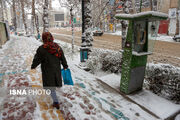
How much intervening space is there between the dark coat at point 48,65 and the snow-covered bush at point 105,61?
3029 mm

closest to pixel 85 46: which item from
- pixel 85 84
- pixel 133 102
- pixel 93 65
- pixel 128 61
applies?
pixel 93 65

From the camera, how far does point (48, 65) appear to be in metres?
2.95

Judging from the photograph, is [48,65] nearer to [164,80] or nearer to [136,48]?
[136,48]

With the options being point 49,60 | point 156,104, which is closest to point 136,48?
point 156,104

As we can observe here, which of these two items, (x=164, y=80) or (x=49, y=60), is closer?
(x=49, y=60)

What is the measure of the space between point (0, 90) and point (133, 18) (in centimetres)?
459

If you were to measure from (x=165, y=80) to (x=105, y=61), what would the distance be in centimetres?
275

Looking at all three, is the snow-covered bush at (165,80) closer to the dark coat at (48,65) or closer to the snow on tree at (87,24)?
the dark coat at (48,65)

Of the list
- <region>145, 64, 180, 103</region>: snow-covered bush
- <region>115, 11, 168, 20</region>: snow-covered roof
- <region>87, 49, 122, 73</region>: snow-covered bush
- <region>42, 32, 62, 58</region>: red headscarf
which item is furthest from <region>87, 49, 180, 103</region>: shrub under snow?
<region>42, 32, 62, 58</region>: red headscarf

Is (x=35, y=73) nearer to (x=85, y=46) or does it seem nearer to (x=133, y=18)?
(x=85, y=46)

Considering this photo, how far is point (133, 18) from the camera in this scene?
11.2 feet

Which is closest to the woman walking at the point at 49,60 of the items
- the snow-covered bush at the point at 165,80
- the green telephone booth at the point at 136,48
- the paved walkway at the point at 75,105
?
the paved walkway at the point at 75,105

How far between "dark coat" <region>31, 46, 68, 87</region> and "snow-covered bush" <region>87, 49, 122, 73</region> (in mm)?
3029

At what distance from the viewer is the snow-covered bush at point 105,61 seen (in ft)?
18.8
